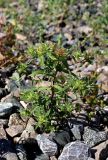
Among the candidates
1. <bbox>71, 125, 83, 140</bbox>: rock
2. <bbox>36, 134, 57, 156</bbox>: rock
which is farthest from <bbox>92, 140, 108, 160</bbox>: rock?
<bbox>36, 134, 57, 156</bbox>: rock

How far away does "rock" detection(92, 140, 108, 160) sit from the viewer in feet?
15.8

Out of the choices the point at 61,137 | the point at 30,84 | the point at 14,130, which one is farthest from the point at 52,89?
the point at 30,84

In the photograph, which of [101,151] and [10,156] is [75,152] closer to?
[101,151]

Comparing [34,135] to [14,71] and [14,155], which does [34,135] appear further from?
[14,71]

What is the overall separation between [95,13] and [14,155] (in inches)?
202

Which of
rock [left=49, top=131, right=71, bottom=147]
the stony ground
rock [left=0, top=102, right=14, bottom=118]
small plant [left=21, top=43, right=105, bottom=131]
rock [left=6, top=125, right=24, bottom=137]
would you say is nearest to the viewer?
small plant [left=21, top=43, right=105, bottom=131]

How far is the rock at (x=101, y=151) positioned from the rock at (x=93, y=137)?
0.27 ft

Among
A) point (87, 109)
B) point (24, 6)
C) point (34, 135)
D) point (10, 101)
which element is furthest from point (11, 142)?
point (24, 6)

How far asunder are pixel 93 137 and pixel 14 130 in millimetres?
881

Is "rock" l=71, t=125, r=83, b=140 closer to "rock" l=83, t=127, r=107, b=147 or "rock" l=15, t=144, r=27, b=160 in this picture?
"rock" l=83, t=127, r=107, b=147

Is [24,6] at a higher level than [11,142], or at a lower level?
higher

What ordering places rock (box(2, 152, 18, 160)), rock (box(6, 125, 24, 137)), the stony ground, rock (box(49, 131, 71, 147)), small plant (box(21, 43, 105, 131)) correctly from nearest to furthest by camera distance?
rock (box(2, 152, 18, 160))
small plant (box(21, 43, 105, 131))
the stony ground
rock (box(49, 131, 71, 147))
rock (box(6, 125, 24, 137))

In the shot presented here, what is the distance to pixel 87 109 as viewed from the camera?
572 cm

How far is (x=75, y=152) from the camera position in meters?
4.69
